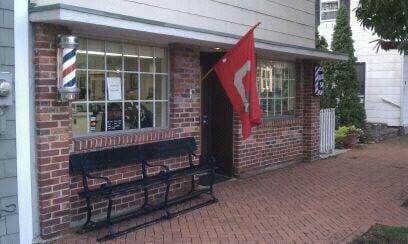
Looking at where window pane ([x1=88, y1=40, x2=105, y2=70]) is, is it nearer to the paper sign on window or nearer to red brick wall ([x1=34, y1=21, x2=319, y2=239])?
the paper sign on window

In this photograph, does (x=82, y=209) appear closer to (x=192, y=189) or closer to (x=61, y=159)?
(x=61, y=159)

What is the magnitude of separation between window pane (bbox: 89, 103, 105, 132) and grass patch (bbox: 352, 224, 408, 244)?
3.41m

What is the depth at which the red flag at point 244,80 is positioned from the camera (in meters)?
6.88

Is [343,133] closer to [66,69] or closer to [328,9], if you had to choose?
[328,9]

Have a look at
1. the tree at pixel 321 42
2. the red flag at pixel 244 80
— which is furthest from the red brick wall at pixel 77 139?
the tree at pixel 321 42

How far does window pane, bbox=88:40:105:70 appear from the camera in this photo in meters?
6.28

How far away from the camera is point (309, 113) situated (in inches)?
439

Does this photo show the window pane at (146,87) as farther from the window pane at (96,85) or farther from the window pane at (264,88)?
the window pane at (264,88)

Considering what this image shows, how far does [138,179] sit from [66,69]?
193 cm

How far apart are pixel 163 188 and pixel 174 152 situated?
1.81ft

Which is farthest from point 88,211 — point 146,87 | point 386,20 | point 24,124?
point 386,20

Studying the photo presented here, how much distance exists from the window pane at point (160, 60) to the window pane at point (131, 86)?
1.60ft

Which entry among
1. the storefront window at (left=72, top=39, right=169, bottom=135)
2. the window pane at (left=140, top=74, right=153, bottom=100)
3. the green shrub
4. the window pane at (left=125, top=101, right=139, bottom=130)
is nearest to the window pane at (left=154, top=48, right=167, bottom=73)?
the storefront window at (left=72, top=39, right=169, bottom=135)

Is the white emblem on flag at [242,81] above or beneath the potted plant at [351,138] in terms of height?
above
